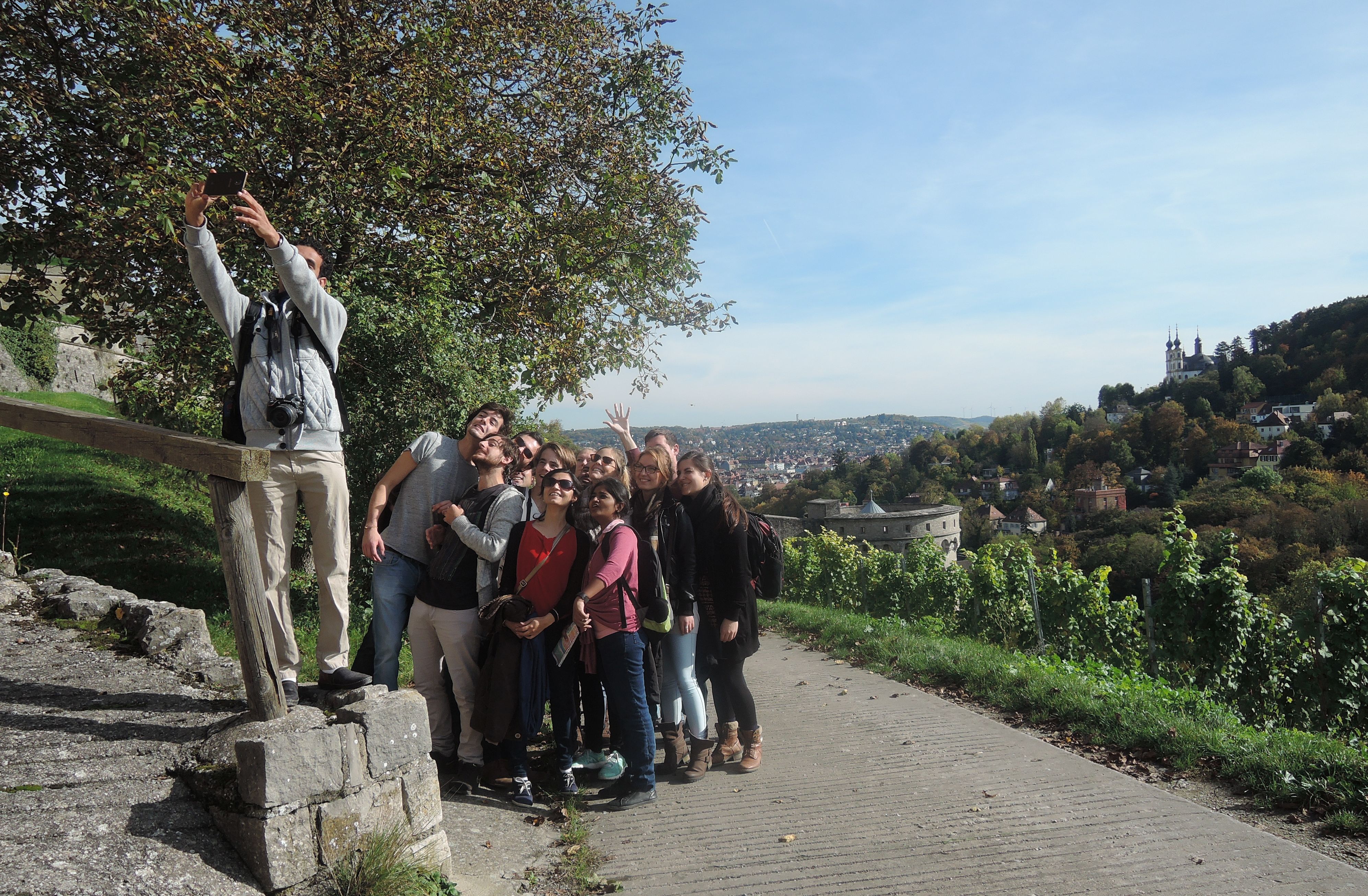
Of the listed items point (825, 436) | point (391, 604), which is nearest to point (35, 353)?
point (391, 604)

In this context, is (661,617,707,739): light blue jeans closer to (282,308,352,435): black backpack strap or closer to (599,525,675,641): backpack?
(599,525,675,641): backpack

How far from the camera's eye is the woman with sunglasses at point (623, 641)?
429 cm

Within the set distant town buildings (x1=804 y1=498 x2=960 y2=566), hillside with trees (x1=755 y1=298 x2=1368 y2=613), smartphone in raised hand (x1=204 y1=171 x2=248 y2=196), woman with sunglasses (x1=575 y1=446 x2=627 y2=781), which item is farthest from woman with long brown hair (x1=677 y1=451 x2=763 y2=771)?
distant town buildings (x1=804 y1=498 x2=960 y2=566)

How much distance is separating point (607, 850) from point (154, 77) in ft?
23.4

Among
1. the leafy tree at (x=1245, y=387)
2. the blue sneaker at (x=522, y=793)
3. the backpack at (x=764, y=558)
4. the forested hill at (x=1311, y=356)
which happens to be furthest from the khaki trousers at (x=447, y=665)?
the leafy tree at (x=1245, y=387)

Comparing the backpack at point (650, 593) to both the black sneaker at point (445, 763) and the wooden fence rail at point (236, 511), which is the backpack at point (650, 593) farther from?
the wooden fence rail at point (236, 511)

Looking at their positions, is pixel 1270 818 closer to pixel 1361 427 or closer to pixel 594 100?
pixel 594 100

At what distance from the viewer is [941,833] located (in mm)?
3941

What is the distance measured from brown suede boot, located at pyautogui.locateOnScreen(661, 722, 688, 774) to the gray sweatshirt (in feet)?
8.32

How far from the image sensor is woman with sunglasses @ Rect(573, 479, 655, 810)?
14.1 ft

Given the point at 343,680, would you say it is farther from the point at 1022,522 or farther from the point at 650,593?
the point at 1022,522

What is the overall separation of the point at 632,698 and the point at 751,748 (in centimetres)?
100

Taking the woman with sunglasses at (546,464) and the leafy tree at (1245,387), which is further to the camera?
the leafy tree at (1245,387)

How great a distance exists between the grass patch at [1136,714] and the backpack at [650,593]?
2969mm
